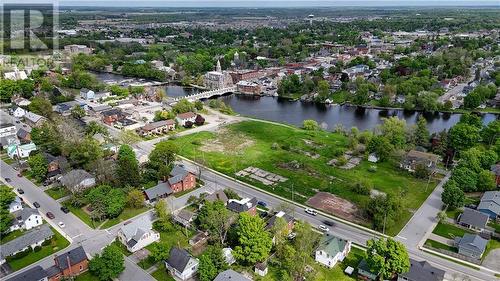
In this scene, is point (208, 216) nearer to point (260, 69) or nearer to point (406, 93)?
point (406, 93)

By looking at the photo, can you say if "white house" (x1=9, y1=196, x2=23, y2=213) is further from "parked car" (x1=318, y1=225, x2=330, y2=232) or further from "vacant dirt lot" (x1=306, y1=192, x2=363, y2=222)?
"parked car" (x1=318, y1=225, x2=330, y2=232)

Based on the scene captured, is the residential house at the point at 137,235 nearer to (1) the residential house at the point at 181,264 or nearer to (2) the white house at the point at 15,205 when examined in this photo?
(1) the residential house at the point at 181,264

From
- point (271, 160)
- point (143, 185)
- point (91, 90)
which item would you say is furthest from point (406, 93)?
point (91, 90)

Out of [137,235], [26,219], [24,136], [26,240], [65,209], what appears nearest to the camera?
[26,240]

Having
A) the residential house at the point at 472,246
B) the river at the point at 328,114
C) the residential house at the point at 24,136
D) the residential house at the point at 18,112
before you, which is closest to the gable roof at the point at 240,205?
the residential house at the point at 472,246

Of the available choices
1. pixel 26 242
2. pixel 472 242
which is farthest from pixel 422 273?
pixel 26 242

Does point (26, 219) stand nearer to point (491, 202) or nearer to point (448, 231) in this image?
point (448, 231)

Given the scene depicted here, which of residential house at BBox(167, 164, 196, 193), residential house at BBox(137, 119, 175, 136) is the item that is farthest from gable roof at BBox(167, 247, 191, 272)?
residential house at BBox(137, 119, 175, 136)
